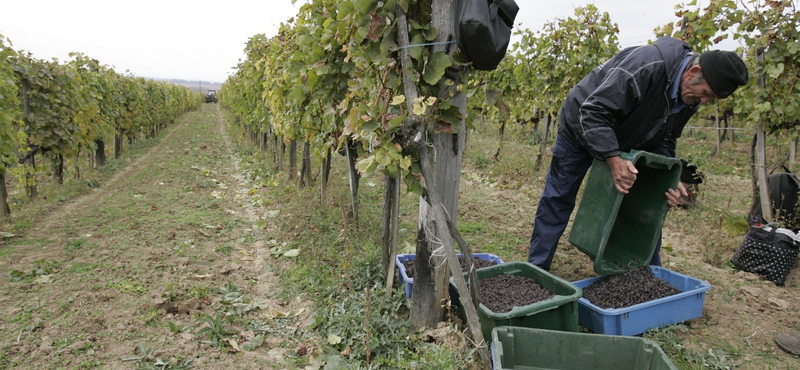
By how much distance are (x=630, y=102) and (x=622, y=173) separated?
0.53 metres

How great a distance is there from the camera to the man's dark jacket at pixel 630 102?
276 centimetres

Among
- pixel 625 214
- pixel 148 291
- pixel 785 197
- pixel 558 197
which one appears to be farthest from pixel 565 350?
pixel 785 197

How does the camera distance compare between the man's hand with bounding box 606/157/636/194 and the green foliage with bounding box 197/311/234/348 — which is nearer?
the man's hand with bounding box 606/157/636/194

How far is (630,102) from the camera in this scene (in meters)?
2.83

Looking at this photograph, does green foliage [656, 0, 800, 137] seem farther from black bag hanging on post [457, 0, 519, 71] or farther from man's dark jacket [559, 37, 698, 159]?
black bag hanging on post [457, 0, 519, 71]

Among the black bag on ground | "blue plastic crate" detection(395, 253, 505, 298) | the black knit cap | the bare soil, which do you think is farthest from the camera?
the black bag on ground

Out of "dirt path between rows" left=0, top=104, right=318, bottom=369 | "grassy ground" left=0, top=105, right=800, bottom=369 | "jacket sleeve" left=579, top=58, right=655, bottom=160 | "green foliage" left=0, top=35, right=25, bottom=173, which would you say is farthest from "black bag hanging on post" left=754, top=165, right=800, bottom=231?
"green foliage" left=0, top=35, right=25, bottom=173

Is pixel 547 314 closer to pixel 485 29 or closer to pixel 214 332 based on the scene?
pixel 485 29

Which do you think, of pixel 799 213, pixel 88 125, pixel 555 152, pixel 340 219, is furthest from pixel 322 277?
pixel 88 125

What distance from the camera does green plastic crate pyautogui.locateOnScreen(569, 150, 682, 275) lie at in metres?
2.74

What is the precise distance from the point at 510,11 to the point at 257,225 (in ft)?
14.5

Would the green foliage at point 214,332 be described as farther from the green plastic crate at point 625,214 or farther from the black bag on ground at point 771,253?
the black bag on ground at point 771,253

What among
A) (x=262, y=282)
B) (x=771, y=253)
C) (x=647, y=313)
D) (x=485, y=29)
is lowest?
(x=262, y=282)

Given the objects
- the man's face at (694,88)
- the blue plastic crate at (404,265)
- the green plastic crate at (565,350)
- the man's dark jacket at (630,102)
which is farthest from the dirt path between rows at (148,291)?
the man's face at (694,88)
